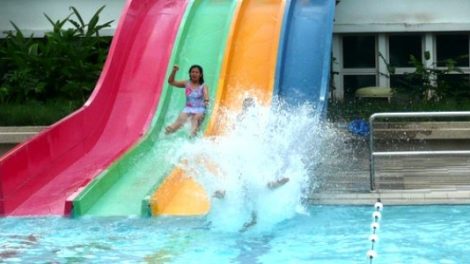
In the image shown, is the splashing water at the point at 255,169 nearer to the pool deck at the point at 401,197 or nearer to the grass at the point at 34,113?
the pool deck at the point at 401,197

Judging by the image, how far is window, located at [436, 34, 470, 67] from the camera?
56.9 feet

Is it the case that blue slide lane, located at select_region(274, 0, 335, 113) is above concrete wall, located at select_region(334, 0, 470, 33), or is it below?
below

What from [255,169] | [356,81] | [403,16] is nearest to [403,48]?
[403,16]

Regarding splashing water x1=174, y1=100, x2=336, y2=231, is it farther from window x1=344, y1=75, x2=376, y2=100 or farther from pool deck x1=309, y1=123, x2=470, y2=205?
window x1=344, y1=75, x2=376, y2=100

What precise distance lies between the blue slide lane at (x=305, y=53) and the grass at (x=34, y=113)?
11.7 feet

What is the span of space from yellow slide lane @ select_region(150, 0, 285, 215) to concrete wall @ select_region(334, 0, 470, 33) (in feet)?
8.26

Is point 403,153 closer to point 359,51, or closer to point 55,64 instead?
point 55,64

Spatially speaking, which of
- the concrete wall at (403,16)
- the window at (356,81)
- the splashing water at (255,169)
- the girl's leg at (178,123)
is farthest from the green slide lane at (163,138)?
the window at (356,81)

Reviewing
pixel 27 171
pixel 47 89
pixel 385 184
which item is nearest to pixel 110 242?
pixel 27 171

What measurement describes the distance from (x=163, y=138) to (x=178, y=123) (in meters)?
0.32

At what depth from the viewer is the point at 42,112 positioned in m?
13.7

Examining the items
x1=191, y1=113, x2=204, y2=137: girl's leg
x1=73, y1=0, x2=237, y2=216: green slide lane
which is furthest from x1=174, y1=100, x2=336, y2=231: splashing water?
x1=191, y1=113, x2=204, y2=137: girl's leg

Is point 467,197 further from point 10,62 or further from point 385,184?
point 10,62

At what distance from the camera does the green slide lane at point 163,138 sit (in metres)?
10.1
